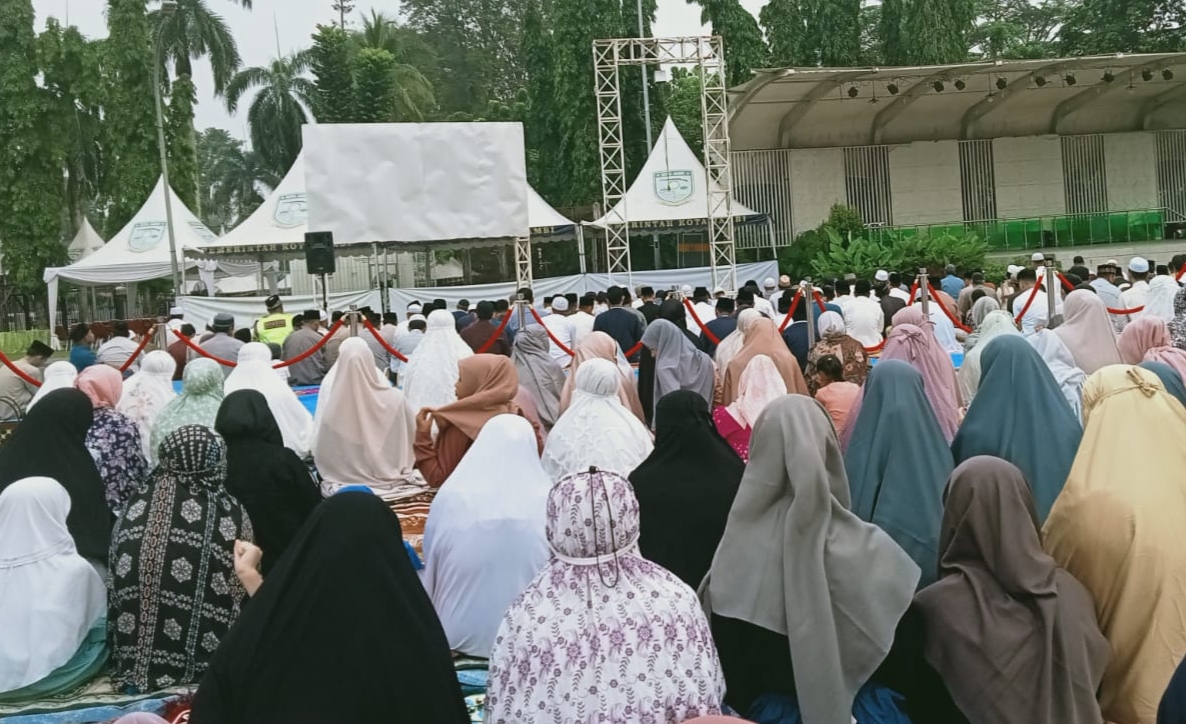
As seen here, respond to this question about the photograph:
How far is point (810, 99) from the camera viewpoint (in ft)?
75.5

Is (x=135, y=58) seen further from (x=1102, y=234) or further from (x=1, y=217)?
(x=1102, y=234)

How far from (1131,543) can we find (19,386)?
851 centimetres

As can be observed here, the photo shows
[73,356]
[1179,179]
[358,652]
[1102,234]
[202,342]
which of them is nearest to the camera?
[358,652]

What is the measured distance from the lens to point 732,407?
7137mm

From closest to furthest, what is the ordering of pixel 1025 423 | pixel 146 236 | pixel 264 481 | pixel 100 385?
1. pixel 1025 423
2. pixel 264 481
3. pixel 100 385
4. pixel 146 236

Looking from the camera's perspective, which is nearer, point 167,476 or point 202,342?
point 167,476

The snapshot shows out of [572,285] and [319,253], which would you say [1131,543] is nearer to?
[319,253]

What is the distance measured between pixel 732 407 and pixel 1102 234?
18.7 meters

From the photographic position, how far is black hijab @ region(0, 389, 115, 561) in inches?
193

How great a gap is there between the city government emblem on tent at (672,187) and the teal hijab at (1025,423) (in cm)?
1678

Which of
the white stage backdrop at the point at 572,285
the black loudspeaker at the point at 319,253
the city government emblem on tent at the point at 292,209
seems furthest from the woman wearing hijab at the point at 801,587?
the city government emblem on tent at the point at 292,209

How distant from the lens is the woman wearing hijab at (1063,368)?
20.8 ft

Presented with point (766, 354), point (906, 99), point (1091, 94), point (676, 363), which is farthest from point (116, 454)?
point (1091, 94)

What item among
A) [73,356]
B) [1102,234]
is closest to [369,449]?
[73,356]
